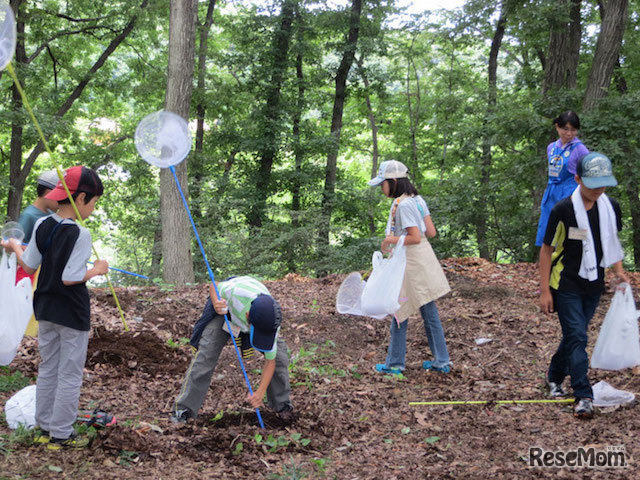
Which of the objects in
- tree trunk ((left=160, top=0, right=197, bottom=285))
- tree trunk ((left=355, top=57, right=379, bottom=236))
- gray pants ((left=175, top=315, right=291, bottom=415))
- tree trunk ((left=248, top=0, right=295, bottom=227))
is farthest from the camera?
tree trunk ((left=355, top=57, right=379, bottom=236))

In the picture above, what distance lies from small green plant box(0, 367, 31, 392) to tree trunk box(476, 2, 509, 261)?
9026 mm

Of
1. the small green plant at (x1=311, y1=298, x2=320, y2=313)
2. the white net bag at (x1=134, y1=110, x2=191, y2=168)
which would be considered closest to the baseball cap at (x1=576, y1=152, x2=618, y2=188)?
the white net bag at (x1=134, y1=110, x2=191, y2=168)

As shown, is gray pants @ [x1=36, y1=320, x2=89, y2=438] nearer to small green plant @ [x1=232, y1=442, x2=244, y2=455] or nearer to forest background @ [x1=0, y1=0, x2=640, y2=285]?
small green plant @ [x1=232, y1=442, x2=244, y2=455]

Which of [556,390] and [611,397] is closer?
[611,397]

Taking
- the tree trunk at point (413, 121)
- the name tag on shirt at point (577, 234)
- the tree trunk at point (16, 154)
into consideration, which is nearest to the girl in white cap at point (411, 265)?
the name tag on shirt at point (577, 234)

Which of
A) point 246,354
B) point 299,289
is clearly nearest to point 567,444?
point 246,354

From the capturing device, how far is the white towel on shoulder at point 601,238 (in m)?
3.99

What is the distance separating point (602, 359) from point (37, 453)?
3.90 meters

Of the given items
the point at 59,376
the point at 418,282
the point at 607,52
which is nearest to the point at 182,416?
the point at 59,376

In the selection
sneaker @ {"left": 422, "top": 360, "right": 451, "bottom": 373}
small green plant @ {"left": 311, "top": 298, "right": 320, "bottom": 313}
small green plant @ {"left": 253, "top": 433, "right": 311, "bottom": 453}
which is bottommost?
sneaker @ {"left": 422, "top": 360, "right": 451, "bottom": 373}

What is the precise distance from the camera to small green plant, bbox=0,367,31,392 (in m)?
4.20

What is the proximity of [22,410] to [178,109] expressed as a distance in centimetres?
634

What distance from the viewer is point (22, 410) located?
3.51m

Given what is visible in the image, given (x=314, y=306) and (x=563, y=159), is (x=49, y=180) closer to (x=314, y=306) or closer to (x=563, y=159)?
(x=314, y=306)
